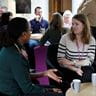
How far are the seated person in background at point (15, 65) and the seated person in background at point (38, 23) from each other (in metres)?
4.44

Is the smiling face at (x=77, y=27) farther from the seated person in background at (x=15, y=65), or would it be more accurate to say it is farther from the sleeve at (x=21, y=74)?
the sleeve at (x=21, y=74)

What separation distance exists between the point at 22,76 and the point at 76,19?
4.73 feet

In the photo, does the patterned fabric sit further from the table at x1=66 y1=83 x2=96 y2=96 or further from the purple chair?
the table at x1=66 y1=83 x2=96 y2=96

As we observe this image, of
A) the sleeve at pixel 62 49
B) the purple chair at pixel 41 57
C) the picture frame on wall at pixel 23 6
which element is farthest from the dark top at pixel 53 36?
the picture frame on wall at pixel 23 6

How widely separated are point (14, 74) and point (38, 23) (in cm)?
500

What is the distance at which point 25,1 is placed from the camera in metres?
7.98

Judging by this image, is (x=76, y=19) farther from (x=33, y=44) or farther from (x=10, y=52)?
(x=33, y=44)

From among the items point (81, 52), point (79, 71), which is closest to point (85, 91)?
point (79, 71)

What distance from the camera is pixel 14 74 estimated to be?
2273 mm

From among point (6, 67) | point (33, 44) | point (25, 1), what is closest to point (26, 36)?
point (6, 67)

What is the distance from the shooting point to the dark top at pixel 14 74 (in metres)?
2.27

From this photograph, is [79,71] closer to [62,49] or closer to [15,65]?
[62,49]

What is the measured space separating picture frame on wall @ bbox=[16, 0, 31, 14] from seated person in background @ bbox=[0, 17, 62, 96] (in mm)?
5531

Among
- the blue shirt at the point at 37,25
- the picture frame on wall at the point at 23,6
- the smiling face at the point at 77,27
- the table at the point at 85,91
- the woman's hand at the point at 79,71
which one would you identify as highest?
the picture frame on wall at the point at 23,6
